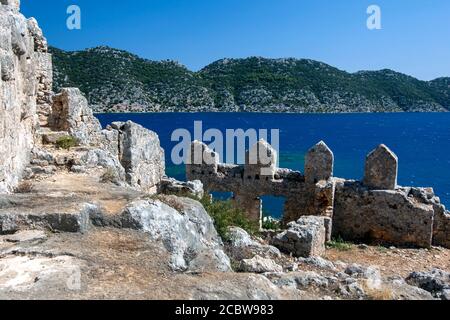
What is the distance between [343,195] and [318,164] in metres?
1.27

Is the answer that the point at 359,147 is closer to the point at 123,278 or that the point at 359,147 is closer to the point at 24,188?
the point at 24,188

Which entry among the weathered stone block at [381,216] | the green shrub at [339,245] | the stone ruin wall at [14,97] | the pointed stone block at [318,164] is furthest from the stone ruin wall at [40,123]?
the weathered stone block at [381,216]

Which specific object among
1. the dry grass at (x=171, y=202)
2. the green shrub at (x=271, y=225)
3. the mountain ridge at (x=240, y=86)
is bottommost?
the green shrub at (x=271, y=225)

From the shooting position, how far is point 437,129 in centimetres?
10425

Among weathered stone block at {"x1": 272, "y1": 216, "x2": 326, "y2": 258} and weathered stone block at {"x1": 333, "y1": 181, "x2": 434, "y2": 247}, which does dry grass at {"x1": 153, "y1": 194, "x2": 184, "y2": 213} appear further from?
weathered stone block at {"x1": 333, "y1": 181, "x2": 434, "y2": 247}

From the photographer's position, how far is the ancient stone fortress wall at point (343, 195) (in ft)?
47.6

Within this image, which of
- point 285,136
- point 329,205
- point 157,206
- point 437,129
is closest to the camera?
point 157,206

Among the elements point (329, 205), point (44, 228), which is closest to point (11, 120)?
point (44, 228)

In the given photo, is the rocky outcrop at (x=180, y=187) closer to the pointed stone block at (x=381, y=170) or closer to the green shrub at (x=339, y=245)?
the green shrub at (x=339, y=245)

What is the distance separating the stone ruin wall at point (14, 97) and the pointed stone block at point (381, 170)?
31.4 feet

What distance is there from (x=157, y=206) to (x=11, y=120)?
2993 millimetres

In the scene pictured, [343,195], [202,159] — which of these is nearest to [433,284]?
[343,195]

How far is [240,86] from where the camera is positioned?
12131cm
